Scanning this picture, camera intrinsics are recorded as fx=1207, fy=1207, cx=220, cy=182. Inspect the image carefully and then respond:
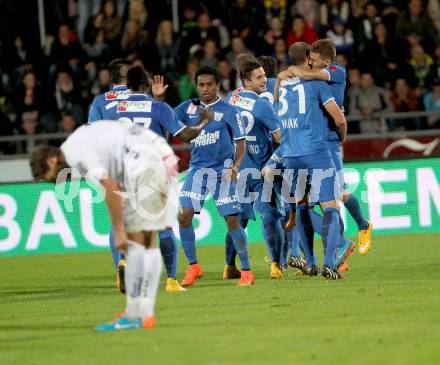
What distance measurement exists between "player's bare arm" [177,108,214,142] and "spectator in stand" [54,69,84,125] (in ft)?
33.1

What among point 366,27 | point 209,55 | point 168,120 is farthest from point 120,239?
point 366,27

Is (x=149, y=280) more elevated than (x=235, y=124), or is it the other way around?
(x=235, y=124)

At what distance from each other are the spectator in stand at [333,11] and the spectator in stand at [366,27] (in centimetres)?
33

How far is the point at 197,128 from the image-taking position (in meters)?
11.5

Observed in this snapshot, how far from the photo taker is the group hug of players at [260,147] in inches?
476

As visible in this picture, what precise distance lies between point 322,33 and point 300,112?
9.83 meters

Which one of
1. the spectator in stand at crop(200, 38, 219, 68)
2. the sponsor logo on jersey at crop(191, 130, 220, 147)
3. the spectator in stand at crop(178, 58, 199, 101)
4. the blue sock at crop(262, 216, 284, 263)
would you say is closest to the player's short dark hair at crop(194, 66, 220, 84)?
the sponsor logo on jersey at crop(191, 130, 220, 147)

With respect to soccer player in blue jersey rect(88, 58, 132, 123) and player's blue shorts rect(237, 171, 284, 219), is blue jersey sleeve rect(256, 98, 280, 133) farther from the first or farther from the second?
soccer player in blue jersey rect(88, 58, 132, 123)

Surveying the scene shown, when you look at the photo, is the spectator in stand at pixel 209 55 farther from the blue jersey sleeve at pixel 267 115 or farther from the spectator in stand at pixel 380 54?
the blue jersey sleeve at pixel 267 115

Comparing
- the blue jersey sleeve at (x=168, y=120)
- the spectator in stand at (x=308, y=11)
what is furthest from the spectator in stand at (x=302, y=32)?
the blue jersey sleeve at (x=168, y=120)

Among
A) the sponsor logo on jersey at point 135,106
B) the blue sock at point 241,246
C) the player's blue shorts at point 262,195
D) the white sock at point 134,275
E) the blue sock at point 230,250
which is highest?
the sponsor logo on jersey at point 135,106

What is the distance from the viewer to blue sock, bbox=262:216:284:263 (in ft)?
43.0

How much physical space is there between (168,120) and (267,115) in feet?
5.84

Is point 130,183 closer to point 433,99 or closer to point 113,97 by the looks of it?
point 113,97
